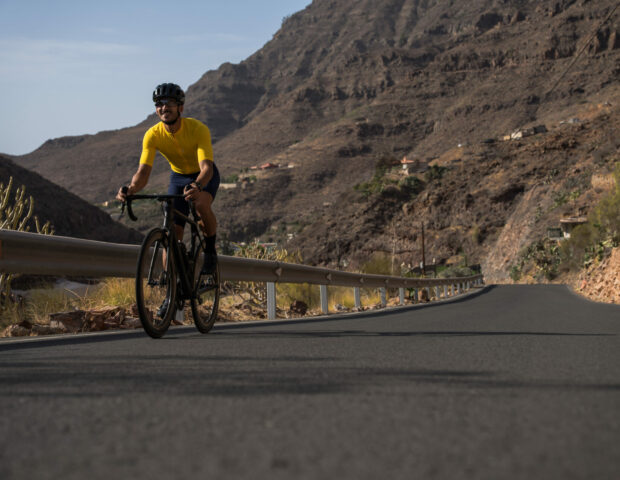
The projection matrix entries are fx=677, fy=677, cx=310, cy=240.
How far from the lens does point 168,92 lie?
6363mm

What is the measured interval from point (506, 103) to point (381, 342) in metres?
141

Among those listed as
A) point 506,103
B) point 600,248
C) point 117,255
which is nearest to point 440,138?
point 506,103

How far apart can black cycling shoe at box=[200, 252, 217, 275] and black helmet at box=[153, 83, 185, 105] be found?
1.60m

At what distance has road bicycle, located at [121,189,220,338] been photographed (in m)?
5.72

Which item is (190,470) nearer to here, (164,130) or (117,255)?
(164,130)

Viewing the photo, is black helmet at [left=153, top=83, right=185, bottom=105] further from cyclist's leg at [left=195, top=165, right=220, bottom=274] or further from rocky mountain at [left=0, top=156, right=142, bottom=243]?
rocky mountain at [left=0, top=156, right=142, bottom=243]

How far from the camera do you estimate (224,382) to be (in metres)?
3.51

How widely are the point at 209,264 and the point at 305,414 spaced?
431 cm

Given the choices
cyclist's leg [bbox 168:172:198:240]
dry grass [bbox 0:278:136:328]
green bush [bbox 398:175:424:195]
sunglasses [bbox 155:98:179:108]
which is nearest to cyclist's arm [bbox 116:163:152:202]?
cyclist's leg [bbox 168:172:198:240]

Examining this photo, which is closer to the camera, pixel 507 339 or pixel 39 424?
pixel 39 424

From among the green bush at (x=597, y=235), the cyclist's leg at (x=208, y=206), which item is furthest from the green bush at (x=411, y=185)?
the cyclist's leg at (x=208, y=206)

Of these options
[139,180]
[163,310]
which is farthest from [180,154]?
[163,310]

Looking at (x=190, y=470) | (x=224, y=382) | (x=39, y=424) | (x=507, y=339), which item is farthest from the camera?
(x=507, y=339)

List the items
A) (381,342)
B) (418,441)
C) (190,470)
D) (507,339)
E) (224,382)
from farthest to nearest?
1. (507,339)
2. (381,342)
3. (224,382)
4. (418,441)
5. (190,470)
